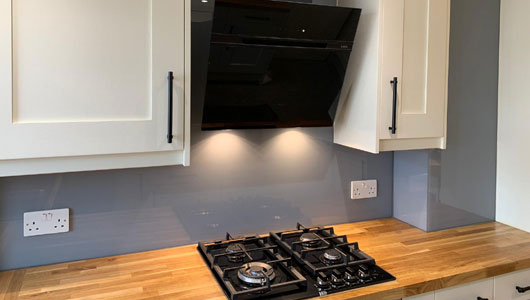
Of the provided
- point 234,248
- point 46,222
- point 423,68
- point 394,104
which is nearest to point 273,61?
point 394,104

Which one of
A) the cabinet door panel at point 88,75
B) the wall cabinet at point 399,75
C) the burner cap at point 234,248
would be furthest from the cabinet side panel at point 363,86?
the cabinet door panel at point 88,75

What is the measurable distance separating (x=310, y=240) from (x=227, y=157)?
0.50m

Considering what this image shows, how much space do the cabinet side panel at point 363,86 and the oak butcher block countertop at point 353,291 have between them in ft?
1.55

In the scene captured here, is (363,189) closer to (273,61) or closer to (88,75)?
(273,61)

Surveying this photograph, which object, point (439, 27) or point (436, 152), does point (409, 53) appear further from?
point (436, 152)

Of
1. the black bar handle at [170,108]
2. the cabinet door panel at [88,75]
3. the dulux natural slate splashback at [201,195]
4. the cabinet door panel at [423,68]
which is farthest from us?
the cabinet door panel at [423,68]

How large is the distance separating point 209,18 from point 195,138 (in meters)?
0.50

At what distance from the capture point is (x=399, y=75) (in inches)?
71.3

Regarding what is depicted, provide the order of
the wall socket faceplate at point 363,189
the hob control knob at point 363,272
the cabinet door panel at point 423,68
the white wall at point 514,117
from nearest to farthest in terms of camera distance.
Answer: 1. the hob control knob at point 363,272
2. the cabinet door panel at point 423,68
3. the white wall at point 514,117
4. the wall socket faceplate at point 363,189

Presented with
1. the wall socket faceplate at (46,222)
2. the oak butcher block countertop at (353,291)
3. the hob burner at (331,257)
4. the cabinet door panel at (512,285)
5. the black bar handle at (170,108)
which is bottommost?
the cabinet door panel at (512,285)

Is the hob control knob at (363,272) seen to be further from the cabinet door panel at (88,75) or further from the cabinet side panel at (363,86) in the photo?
the cabinet door panel at (88,75)

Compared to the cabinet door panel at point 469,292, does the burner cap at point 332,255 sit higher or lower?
higher

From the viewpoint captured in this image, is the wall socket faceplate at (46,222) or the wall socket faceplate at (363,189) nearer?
the wall socket faceplate at (46,222)

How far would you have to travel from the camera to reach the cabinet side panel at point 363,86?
1.80 meters
